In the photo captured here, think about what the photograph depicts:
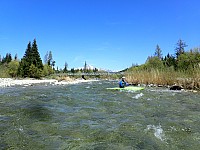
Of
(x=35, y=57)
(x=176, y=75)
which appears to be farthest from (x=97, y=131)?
(x=35, y=57)

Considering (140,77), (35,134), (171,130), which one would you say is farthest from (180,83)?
(35,134)

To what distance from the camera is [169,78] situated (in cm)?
3219

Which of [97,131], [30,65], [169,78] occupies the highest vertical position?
[30,65]

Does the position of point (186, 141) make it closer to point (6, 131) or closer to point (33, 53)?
point (6, 131)

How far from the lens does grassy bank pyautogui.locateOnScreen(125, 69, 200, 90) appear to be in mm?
24359

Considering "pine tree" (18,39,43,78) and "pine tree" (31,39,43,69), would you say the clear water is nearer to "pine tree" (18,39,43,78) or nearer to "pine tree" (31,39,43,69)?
"pine tree" (18,39,43,78)

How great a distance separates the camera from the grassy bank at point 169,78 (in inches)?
959

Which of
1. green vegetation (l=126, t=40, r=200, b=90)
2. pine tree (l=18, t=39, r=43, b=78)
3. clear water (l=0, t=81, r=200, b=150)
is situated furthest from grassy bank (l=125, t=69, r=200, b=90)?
pine tree (l=18, t=39, r=43, b=78)

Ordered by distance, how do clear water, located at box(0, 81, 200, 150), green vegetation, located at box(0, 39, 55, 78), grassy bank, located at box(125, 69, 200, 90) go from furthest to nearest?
green vegetation, located at box(0, 39, 55, 78), grassy bank, located at box(125, 69, 200, 90), clear water, located at box(0, 81, 200, 150)

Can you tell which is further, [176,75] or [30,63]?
[30,63]

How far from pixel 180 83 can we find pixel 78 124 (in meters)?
22.0

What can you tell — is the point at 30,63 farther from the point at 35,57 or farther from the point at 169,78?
the point at 169,78

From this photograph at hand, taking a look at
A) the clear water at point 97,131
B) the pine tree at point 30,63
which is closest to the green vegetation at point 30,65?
the pine tree at point 30,63

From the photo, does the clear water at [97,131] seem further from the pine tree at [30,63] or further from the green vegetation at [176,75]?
the pine tree at [30,63]
